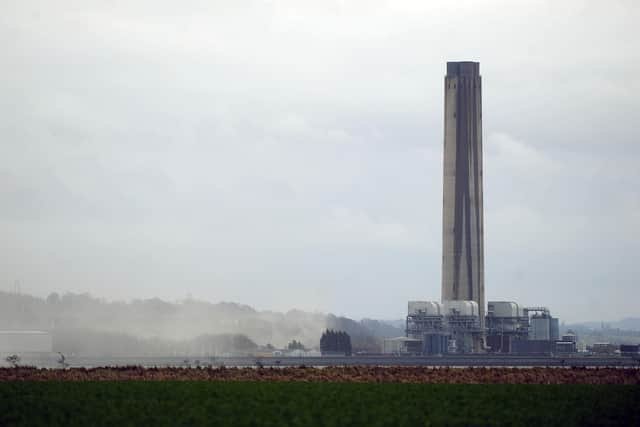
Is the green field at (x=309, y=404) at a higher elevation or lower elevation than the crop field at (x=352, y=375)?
lower

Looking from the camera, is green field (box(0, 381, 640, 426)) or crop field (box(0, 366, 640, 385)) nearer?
green field (box(0, 381, 640, 426))

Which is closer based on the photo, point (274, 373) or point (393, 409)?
point (393, 409)

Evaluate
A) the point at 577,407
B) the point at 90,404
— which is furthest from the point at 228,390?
the point at 577,407

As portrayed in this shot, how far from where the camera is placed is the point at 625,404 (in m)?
74.9

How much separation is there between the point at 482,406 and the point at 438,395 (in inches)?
289

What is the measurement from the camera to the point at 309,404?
73.9 meters

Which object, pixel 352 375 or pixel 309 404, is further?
pixel 352 375

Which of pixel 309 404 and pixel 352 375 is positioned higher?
pixel 352 375

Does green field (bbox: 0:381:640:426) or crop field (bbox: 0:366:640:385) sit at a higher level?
crop field (bbox: 0:366:640:385)

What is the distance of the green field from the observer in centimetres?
6569

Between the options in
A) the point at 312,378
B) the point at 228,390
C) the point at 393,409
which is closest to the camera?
the point at 393,409

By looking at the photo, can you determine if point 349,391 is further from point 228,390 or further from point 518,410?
point 518,410

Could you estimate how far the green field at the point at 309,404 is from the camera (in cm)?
6569

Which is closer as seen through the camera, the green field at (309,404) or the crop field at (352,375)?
the green field at (309,404)
